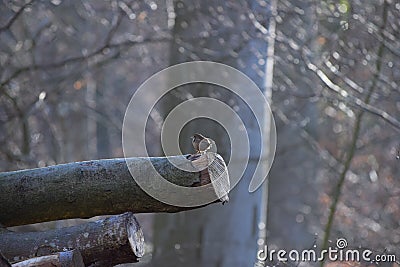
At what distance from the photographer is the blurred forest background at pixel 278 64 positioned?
600 cm

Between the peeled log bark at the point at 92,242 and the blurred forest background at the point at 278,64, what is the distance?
2.27 m

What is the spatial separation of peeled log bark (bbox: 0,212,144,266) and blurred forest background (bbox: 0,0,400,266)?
2274mm

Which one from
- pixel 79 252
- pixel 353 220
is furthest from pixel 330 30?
pixel 79 252

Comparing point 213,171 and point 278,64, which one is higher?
point 213,171

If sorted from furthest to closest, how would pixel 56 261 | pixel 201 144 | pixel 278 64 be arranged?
pixel 278 64, pixel 201 144, pixel 56 261

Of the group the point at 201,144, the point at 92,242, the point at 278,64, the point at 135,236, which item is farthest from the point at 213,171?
the point at 278,64

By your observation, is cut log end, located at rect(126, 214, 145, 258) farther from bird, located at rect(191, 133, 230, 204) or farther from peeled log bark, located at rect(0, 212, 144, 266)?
bird, located at rect(191, 133, 230, 204)

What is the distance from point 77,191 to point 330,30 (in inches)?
153

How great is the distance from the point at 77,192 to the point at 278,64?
4.44 m

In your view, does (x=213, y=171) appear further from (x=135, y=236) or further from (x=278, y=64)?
(x=278, y=64)

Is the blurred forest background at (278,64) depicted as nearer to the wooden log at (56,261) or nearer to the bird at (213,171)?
the bird at (213,171)

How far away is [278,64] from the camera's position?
7617mm

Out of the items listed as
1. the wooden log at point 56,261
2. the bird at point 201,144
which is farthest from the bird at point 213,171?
the wooden log at point 56,261

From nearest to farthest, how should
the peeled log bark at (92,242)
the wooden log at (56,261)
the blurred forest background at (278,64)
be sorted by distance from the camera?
the wooden log at (56,261) → the peeled log bark at (92,242) → the blurred forest background at (278,64)
